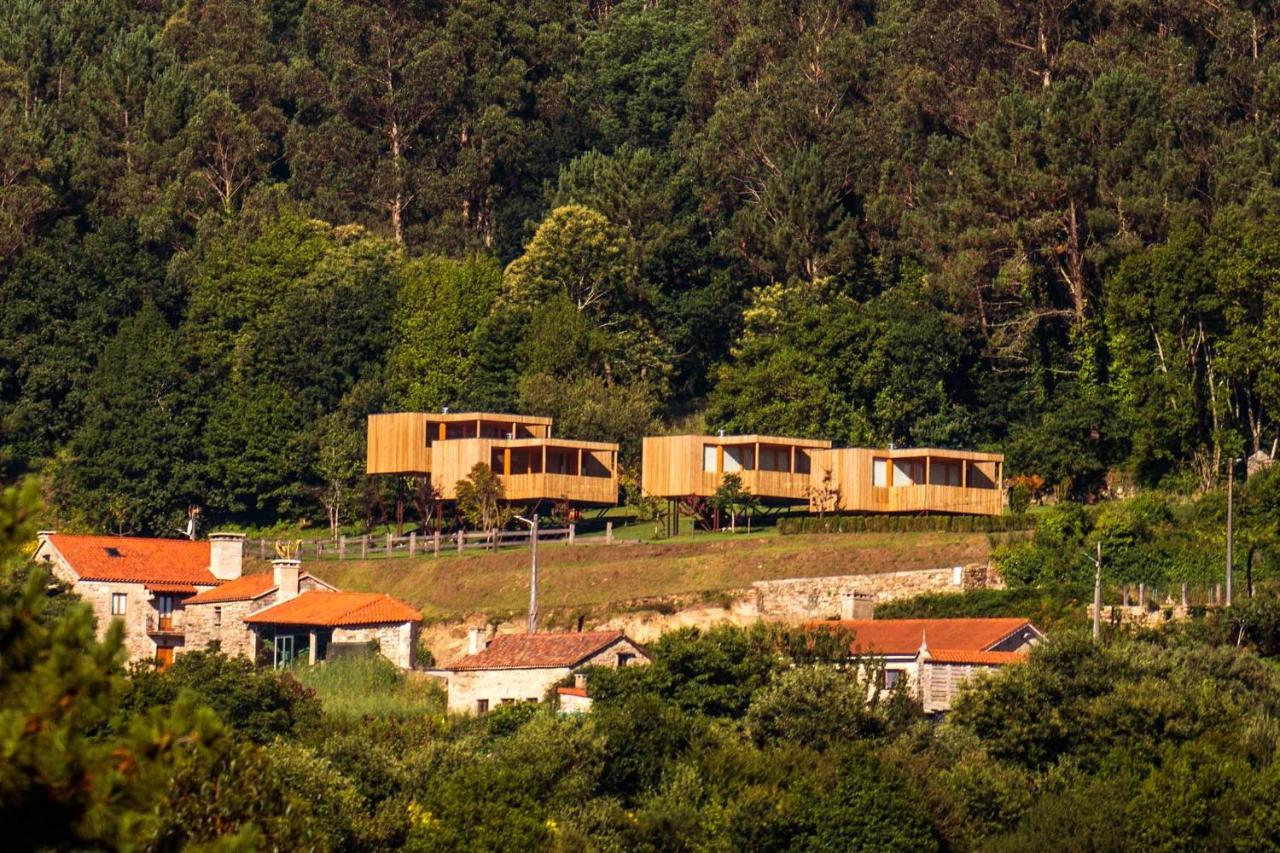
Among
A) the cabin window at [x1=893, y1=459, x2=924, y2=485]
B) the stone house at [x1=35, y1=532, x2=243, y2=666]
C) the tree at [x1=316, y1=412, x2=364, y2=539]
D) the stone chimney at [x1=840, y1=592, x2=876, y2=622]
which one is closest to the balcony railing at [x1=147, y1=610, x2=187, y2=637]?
the stone house at [x1=35, y1=532, x2=243, y2=666]

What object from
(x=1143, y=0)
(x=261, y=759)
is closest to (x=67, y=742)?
(x=261, y=759)

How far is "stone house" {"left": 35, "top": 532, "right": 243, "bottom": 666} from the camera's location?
86.4 m

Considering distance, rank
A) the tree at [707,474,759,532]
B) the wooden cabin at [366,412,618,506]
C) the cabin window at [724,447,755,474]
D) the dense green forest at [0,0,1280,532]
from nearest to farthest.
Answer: the tree at [707,474,759,532]
the cabin window at [724,447,755,474]
the wooden cabin at [366,412,618,506]
the dense green forest at [0,0,1280,532]

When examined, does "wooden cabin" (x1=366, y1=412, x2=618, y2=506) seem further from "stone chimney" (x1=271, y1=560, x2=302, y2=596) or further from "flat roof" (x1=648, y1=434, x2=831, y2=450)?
"stone chimney" (x1=271, y1=560, x2=302, y2=596)

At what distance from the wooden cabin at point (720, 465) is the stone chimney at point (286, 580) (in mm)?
16411

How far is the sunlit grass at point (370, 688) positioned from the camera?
70125mm

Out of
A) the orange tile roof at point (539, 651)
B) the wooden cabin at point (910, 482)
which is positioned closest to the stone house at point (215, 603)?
the orange tile roof at point (539, 651)

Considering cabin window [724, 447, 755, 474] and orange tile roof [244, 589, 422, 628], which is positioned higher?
cabin window [724, 447, 755, 474]

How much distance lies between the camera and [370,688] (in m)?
73.9

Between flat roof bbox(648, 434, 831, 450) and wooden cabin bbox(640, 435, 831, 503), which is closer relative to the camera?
→ wooden cabin bbox(640, 435, 831, 503)

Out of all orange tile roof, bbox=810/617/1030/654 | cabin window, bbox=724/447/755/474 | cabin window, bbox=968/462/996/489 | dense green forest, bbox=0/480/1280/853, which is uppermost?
cabin window, bbox=724/447/755/474

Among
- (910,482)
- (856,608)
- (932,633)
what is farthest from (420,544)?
(932,633)

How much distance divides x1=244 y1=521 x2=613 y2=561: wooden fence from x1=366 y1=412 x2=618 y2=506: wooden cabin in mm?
1970

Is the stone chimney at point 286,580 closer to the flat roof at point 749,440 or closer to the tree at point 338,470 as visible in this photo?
the flat roof at point 749,440
